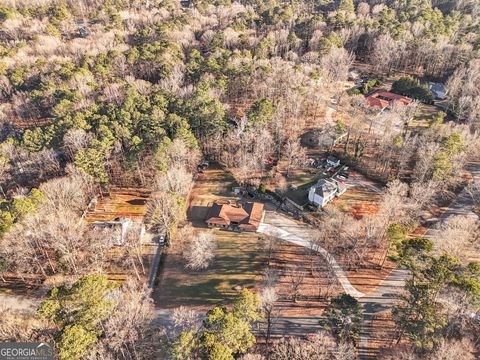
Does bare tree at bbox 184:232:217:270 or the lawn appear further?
bare tree at bbox 184:232:217:270

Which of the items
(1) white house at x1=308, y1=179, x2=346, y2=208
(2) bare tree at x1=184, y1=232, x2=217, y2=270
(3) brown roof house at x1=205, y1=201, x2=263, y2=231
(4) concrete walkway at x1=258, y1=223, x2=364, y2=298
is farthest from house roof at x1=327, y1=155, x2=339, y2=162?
(2) bare tree at x1=184, y1=232, x2=217, y2=270

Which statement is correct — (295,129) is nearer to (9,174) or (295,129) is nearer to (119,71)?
(119,71)

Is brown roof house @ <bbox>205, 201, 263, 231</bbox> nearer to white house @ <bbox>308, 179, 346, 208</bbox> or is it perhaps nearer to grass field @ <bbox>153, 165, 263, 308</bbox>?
grass field @ <bbox>153, 165, 263, 308</bbox>

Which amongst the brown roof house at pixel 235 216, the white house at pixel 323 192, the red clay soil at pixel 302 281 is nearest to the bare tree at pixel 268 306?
the red clay soil at pixel 302 281

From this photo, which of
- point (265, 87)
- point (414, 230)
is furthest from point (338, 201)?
point (265, 87)

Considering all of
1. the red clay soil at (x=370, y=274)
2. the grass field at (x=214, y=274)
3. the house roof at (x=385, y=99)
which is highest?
the house roof at (x=385, y=99)

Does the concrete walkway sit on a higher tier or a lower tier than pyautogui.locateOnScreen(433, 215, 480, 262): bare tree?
lower

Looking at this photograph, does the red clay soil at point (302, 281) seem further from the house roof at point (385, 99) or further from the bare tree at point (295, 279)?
the house roof at point (385, 99)
